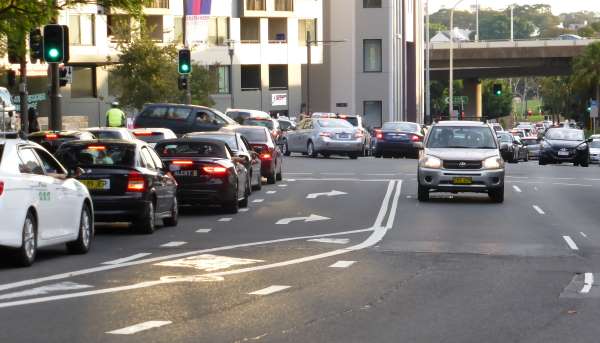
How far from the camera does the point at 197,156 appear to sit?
1027 inches

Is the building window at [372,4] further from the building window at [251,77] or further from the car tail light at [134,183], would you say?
the car tail light at [134,183]

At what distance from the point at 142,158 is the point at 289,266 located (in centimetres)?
562

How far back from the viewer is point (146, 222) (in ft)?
69.5

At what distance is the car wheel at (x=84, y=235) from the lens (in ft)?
59.5

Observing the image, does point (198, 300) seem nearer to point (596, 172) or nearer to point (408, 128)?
point (596, 172)

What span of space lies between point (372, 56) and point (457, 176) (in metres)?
→ 69.4

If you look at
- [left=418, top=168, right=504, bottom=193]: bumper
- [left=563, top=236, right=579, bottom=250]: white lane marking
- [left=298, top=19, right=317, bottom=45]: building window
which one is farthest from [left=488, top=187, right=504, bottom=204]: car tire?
[left=298, top=19, right=317, bottom=45]: building window

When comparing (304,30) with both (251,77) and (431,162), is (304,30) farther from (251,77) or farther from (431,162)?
(431,162)

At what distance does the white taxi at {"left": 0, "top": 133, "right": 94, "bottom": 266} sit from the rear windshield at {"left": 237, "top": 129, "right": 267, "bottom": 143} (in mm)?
17677

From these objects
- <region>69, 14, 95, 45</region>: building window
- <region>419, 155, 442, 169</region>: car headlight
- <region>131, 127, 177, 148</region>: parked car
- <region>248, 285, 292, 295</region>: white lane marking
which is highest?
<region>69, 14, 95, 45</region>: building window

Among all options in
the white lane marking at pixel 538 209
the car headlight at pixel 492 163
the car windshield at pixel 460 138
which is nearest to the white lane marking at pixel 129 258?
the white lane marking at pixel 538 209

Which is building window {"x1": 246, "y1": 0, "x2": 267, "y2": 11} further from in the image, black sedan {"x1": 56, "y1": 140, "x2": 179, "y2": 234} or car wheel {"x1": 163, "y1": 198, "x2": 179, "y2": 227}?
black sedan {"x1": 56, "y1": 140, "x2": 179, "y2": 234}

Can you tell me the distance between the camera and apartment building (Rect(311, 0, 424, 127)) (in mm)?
97688

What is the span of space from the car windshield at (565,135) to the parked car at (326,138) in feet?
24.2
